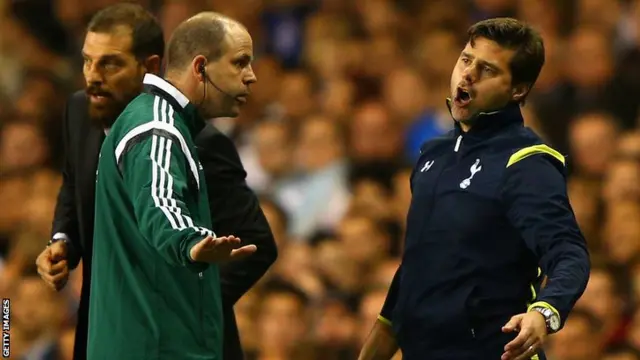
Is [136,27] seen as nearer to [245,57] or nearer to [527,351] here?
[245,57]

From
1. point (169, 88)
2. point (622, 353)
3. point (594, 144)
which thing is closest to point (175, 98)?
point (169, 88)

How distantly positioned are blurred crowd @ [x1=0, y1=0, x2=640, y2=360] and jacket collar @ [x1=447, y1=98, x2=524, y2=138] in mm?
2624

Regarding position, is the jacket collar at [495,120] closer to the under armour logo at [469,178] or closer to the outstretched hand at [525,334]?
the under armour logo at [469,178]

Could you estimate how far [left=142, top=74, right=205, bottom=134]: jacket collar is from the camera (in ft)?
15.0

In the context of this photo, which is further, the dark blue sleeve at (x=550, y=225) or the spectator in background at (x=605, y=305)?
the spectator in background at (x=605, y=305)

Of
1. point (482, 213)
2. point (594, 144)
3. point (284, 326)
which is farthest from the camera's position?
point (594, 144)

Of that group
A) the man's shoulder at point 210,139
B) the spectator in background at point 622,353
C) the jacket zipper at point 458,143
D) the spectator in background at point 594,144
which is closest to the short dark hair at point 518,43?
the jacket zipper at point 458,143

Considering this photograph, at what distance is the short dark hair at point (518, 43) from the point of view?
4688 mm

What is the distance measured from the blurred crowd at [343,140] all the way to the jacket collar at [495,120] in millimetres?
2624

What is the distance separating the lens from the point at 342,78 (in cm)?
1037

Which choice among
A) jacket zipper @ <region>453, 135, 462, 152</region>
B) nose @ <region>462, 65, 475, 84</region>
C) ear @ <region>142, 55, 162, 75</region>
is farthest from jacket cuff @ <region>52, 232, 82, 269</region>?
nose @ <region>462, 65, 475, 84</region>

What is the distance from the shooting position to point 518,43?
4.69 m

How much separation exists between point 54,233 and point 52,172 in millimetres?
4832

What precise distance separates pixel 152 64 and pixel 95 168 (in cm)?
39
